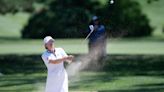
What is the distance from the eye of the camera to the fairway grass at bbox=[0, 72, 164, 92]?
21.6 meters

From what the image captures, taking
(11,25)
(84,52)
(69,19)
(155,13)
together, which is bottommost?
(84,52)

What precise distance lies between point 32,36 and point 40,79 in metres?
45.7

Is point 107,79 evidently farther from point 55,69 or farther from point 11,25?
point 11,25

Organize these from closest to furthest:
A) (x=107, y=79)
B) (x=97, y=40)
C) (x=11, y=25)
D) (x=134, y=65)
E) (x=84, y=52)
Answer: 1. (x=107, y=79)
2. (x=97, y=40)
3. (x=134, y=65)
4. (x=84, y=52)
5. (x=11, y=25)

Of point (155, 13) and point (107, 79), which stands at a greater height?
point (155, 13)

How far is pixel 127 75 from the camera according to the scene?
2633 centimetres

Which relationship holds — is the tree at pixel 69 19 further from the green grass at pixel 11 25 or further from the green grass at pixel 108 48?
the green grass at pixel 11 25

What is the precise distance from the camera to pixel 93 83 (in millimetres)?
23516

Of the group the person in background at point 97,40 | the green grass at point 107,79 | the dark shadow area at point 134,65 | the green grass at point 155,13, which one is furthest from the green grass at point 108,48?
the green grass at point 155,13

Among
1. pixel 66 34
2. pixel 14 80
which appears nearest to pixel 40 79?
pixel 14 80

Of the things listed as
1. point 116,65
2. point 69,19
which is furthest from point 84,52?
point 69,19

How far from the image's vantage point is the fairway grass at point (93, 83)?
70.9ft

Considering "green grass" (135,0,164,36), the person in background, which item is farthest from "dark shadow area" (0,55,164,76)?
A: "green grass" (135,0,164,36)

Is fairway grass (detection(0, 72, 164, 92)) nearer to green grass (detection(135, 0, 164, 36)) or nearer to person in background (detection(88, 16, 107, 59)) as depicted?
person in background (detection(88, 16, 107, 59))
